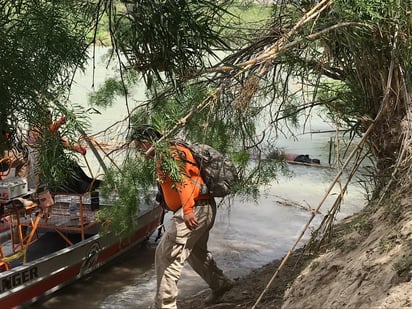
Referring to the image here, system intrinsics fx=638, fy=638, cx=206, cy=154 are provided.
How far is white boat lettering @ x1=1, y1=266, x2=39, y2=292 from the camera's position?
14.5 feet

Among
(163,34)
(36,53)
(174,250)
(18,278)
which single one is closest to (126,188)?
(174,250)

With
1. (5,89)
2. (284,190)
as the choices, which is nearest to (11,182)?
(5,89)

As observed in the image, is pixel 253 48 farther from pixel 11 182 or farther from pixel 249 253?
pixel 249 253

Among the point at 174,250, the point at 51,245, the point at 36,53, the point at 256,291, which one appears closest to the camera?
the point at 36,53

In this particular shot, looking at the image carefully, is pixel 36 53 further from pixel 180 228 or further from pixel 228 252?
pixel 228 252

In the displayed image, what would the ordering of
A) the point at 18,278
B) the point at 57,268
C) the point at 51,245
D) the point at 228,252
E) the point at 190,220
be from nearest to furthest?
the point at 190,220 < the point at 18,278 < the point at 57,268 < the point at 51,245 < the point at 228,252

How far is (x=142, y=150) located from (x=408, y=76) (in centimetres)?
156

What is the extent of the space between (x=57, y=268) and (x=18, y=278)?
0.49 meters

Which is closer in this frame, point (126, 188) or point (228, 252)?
point (126, 188)

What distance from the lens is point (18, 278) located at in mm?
4543

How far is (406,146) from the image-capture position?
3.56 meters

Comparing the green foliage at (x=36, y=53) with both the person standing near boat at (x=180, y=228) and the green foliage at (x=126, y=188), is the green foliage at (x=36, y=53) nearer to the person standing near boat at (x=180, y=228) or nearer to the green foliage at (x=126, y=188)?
the green foliage at (x=126, y=188)

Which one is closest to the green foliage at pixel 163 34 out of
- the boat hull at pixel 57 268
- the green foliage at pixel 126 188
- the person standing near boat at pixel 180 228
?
the green foliage at pixel 126 188

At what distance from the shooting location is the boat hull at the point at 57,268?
4.50m
